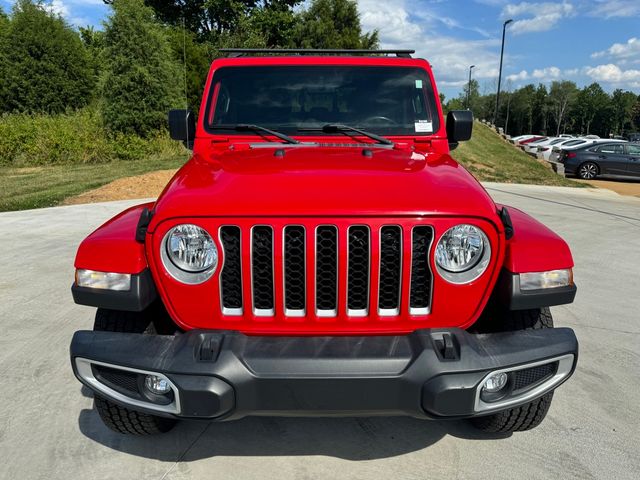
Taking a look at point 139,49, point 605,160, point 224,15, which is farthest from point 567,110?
point 139,49

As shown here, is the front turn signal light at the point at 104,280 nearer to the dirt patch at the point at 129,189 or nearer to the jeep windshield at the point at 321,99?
the jeep windshield at the point at 321,99

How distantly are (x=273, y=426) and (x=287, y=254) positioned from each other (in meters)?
1.15

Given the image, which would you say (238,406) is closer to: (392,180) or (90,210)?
(392,180)

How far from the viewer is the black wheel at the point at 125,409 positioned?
7.62ft

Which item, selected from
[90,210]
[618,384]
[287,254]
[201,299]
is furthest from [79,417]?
[90,210]

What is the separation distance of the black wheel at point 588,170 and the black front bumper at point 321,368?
18.6 meters

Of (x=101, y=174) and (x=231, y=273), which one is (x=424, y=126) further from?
(x=101, y=174)

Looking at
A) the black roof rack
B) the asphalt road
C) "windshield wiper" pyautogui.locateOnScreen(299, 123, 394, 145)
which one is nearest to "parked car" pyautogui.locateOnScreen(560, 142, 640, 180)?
the asphalt road

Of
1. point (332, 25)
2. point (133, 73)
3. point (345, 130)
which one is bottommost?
point (345, 130)

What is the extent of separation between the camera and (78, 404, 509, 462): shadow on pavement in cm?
251

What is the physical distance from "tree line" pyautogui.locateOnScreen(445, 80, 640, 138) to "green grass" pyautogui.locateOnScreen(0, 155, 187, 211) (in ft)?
294

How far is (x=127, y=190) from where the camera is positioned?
1151cm

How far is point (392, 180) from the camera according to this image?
221cm

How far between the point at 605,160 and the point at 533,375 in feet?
61.6
